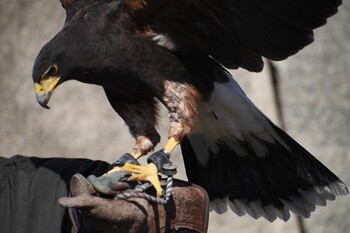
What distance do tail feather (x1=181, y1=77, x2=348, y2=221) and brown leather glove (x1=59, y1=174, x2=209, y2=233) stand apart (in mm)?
701

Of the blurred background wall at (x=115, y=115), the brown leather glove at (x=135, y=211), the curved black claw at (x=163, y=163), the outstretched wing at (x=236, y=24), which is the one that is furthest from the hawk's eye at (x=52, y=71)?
the blurred background wall at (x=115, y=115)

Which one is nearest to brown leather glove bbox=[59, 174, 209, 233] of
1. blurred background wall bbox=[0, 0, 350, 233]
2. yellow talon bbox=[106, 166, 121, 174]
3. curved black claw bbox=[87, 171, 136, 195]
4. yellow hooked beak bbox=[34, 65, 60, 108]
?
curved black claw bbox=[87, 171, 136, 195]

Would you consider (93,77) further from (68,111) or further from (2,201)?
(68,111)

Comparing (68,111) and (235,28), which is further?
(68,111)

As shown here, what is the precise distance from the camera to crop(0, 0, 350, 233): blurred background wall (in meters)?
5.30

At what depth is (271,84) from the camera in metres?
5.28

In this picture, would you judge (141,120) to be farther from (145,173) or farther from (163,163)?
(145,173)

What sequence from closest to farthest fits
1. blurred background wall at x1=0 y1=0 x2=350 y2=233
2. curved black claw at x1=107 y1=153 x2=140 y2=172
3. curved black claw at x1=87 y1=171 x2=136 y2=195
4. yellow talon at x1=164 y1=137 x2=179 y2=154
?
1. curved black claw at x1=87 y1=171 x2=136 y2=195
2. curved black claw at x1=107 y1=153 x2=140 y2=172
3. yellow talon at x1=164 y1=137 x2=179 y2=154
4. blurred background wall at x1=0 y1=0 x2=350 y2=233

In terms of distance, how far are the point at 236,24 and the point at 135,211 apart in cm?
103

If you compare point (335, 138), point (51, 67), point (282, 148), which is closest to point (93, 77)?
point (51, 67)

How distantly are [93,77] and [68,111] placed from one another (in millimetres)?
1788

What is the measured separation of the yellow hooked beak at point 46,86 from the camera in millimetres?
3400

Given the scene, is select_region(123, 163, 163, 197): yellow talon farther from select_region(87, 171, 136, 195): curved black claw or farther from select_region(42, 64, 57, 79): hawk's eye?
select_region(42, 64, 57, 79): hawk's eye

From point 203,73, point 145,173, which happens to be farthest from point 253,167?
point 145,173
